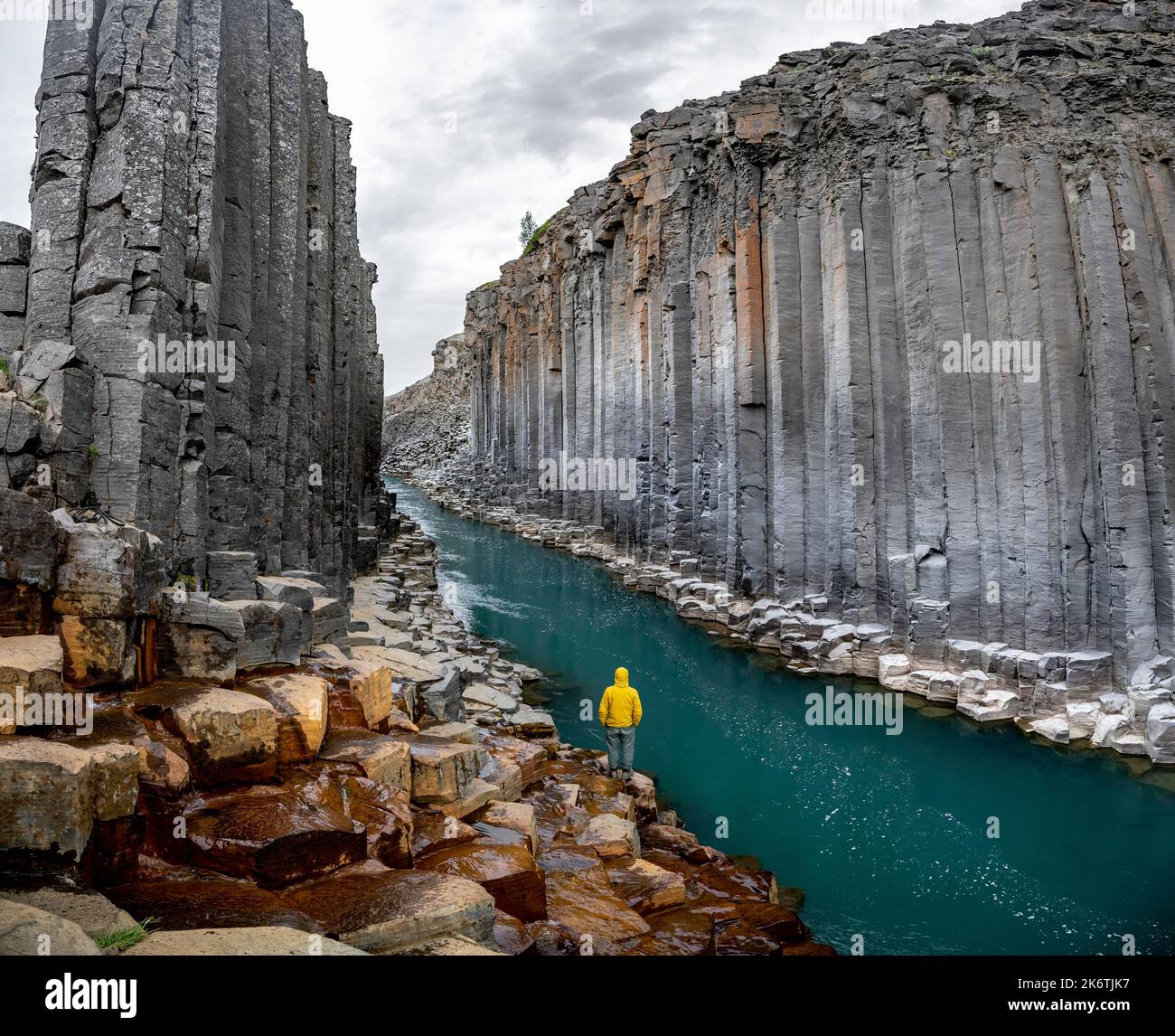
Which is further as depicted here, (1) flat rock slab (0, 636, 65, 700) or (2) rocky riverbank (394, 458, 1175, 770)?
(2) rocky riverbank (394, 458, 1175, 770)

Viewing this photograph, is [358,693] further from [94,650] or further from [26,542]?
[26,542]

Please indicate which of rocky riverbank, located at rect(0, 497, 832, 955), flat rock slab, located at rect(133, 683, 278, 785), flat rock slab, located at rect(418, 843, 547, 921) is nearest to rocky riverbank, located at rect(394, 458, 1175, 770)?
rocky riverbank, located at rect(0, 497, 832, 955)

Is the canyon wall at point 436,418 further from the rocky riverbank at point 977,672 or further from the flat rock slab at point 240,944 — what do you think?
the flat rock slab at point 240,944

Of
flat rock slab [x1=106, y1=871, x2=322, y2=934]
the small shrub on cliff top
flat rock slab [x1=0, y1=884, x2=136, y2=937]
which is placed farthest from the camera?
the small shrub on cliff top

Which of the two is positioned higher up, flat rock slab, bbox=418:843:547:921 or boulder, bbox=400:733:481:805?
boulder, bbox=400:733:481:805

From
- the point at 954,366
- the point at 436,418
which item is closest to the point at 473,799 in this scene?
the point at 954,366

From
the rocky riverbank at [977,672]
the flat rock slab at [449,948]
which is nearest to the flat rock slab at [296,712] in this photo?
the flat rock slab at [449,948]

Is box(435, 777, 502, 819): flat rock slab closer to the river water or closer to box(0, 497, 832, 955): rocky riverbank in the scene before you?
box(0, 497, 832, 955): rocky riverbank

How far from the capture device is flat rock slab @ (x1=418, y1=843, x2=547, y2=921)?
5809 mm

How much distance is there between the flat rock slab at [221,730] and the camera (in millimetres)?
5555

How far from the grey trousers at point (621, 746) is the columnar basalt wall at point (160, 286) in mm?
5969

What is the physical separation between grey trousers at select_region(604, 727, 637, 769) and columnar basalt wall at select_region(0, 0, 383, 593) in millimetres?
5969

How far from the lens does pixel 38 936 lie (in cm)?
308
